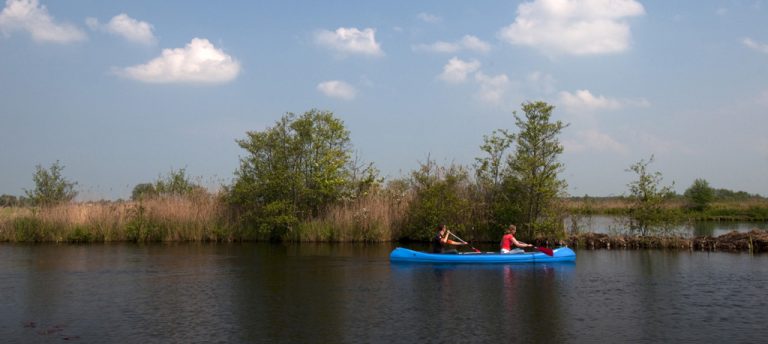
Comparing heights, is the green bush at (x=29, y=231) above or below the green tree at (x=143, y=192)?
below

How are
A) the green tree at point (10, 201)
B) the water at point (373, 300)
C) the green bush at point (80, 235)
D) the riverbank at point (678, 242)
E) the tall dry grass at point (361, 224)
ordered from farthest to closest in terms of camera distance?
the green tree at point (10, 201), the green bush at point (80, 235), the tall dry grass at point (361, 224), the riverbank at point (678, 242), the water at point (373, 300)

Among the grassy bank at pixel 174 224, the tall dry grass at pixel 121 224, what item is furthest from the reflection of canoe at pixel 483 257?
the tall dry grass at pixel 121 224

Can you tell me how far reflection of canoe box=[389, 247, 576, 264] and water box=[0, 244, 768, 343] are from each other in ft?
1.25

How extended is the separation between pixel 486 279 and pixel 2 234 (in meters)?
25.3

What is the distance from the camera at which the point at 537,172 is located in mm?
27500

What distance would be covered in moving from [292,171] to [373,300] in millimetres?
16763

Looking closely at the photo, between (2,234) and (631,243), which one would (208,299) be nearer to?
(631,243)

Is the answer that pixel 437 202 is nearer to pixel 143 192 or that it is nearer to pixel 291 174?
pixel 291 174

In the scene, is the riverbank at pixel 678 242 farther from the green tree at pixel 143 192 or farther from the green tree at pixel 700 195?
the green tree at pixel 700 195

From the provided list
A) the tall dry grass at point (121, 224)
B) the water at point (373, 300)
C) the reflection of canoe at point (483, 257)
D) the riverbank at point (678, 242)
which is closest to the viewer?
the water at point (373, 300)

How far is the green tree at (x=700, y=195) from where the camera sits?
5453cm

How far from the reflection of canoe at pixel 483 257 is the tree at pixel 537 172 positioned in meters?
5.60

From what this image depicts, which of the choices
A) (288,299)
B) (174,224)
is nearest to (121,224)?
(174,224)

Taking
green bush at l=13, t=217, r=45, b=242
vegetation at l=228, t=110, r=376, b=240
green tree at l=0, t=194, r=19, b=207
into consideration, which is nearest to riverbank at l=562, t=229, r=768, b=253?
vegetation at l=228, t=110, r=376, b=240
